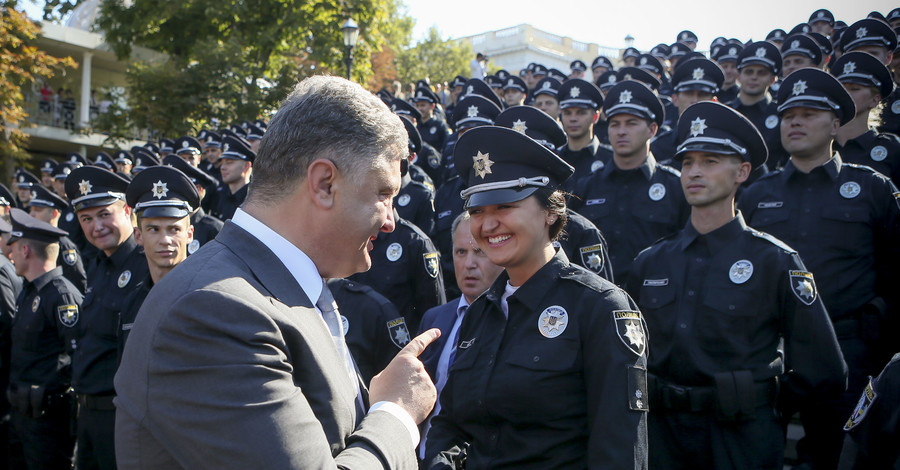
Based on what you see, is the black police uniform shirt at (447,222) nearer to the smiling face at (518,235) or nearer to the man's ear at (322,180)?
the smiling face at (518,235)

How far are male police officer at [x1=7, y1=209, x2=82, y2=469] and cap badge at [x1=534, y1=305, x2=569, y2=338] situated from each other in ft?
14.7

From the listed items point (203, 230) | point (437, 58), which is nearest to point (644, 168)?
point (203, 230)

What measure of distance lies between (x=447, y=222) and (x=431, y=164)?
326 cm

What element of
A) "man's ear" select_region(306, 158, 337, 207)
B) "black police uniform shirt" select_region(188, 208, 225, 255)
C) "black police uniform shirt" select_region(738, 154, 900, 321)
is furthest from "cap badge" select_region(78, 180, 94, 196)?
"black police uniform shirt" select_region(738, 154, 900, 321)

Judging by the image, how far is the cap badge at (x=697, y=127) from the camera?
166 inches

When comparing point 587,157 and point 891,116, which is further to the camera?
point 891,116

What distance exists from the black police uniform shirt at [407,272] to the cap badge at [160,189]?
158 centimetres

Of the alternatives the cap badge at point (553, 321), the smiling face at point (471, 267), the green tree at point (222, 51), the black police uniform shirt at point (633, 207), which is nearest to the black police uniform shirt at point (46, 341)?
the smiling face at point (471, 267)

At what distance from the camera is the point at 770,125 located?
7.71 meters

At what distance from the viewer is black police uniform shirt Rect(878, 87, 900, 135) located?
7.41m

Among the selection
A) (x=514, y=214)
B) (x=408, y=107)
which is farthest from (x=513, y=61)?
(x=514, y=214)

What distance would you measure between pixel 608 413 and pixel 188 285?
5.31 ft

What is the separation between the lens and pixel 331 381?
1.63 metres

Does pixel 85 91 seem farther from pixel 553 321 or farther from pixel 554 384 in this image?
pixel 554 384
